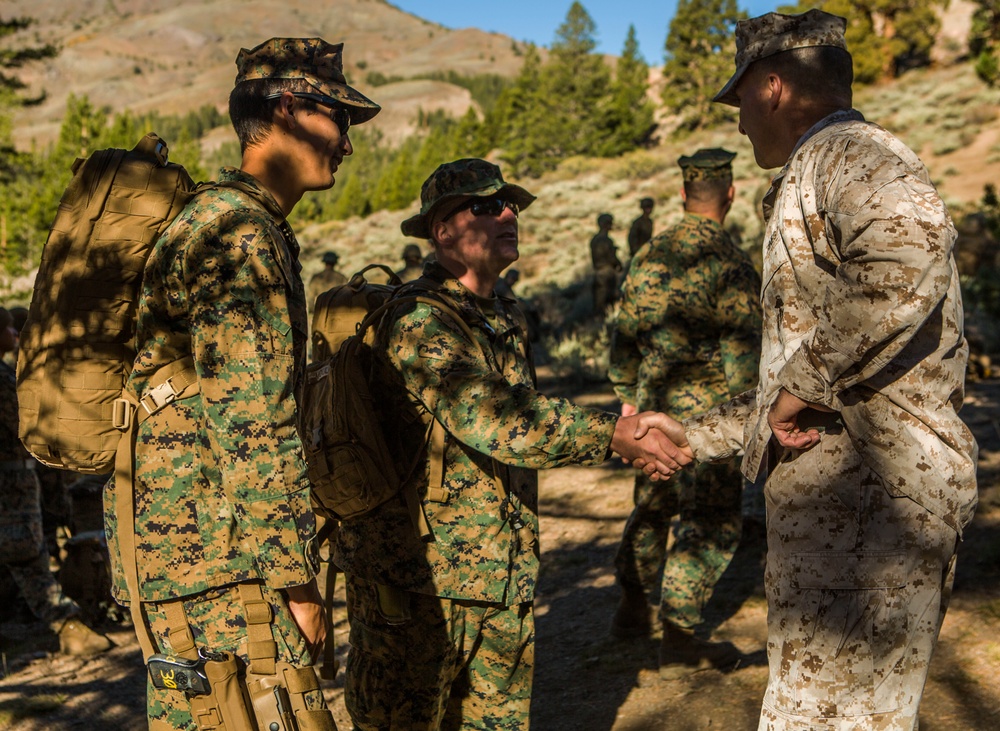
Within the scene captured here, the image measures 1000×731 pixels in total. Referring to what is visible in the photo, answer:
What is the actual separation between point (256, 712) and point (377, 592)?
68 centimetres

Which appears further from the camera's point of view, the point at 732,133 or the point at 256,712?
the point at 732,133

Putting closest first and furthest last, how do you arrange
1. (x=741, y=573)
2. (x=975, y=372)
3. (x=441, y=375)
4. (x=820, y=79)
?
(x=820, y=79) < (x=441, y=375) < (x=741, y=573) < (x=975, y=372)

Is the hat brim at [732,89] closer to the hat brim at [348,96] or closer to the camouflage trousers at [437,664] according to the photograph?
the hat brim at [348,96]

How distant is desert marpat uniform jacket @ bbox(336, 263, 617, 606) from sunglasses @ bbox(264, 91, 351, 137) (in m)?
0.59

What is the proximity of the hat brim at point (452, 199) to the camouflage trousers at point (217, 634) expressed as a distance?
142 centimetres

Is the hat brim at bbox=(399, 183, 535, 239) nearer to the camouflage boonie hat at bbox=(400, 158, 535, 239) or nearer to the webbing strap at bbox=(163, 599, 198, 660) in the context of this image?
the camouflage boonie hat at bbox=(400, 158, 535, 239)

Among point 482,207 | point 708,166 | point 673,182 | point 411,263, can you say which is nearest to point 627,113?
point 673,182

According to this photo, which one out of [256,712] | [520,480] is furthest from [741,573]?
[256,712]

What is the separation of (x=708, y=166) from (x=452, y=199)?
2.27m

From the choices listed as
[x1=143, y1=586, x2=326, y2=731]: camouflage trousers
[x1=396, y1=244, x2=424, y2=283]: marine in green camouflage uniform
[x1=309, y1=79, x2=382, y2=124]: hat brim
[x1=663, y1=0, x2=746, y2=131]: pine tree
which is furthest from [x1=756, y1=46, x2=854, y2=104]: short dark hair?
[x1=663, y1=0, x2=746, y2=131]: pine tree

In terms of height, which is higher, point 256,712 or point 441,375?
point 441,375

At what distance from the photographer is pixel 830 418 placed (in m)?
2.41

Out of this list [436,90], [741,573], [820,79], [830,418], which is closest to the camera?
[830,418]

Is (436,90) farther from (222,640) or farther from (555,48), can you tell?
(222,640)
